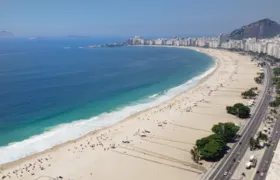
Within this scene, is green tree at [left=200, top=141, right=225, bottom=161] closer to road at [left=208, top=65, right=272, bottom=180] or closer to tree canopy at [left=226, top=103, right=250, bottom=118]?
road at [left=208, top=65, right=272, bottom=180]

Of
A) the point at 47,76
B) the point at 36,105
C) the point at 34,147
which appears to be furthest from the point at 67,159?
the point at 47,76

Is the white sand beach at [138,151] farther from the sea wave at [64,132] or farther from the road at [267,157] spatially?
the road at [267,157]

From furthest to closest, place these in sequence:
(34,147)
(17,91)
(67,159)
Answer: (17,91), (34,147), (67,159)

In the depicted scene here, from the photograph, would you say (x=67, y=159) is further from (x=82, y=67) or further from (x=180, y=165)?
(x=82, y=67)

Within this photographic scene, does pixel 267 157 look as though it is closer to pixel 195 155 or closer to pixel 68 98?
pixel 195 155

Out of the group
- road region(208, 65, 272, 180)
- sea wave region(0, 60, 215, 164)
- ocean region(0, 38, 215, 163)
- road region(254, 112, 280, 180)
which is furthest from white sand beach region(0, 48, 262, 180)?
road region(254, 112, 280, 180)

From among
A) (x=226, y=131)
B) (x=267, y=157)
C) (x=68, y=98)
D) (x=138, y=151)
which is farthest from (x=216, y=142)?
(x=68, y=98)
